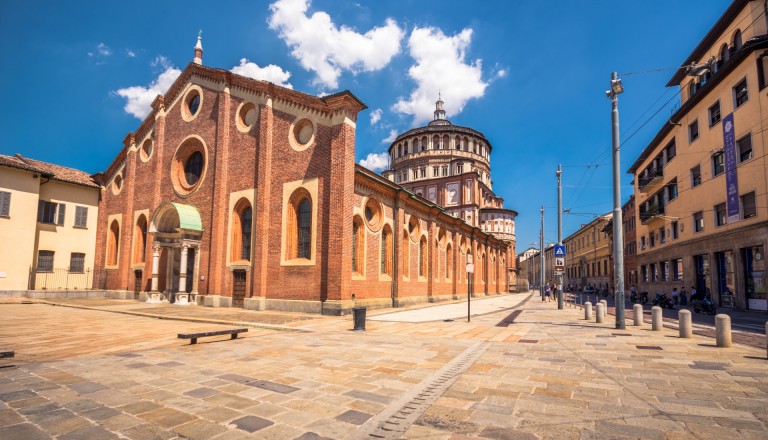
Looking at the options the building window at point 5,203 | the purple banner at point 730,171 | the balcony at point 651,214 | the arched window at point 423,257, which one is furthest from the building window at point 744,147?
the building window at point 5,203

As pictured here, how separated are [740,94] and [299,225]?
2514cm

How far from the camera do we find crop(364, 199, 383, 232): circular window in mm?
21453

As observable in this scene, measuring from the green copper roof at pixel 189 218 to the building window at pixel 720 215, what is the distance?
30781mm

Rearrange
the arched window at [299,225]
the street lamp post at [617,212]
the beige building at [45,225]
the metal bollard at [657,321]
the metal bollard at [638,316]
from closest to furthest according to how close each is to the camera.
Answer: the metal bollard at [657,321], the street lamp post at [617,212], the metal bollard at [638,316], the arched window at [299,225], the beige building at [45,225]

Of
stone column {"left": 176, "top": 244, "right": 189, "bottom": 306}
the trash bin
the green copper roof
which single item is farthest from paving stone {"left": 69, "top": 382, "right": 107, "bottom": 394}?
stone column {"left": 176, "top": 244, "right": 189, "bottom": 306}

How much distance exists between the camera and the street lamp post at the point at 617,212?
43.5ft

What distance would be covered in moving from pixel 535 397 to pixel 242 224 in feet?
62.4

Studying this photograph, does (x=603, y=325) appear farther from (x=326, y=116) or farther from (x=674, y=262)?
(x=674, y=262)

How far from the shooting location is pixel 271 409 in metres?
4.75

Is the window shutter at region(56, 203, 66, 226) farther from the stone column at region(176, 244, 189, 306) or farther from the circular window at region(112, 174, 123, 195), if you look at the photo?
the stone column at region(176, 244, 189, 306)

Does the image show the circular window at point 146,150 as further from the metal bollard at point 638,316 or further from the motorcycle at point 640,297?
the motorcycle at point 640,297

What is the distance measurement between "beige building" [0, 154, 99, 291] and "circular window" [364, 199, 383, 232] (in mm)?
21930

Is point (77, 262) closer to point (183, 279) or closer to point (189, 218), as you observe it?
point (183, 279)

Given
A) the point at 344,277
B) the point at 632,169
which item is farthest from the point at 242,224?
the point at 632,169
